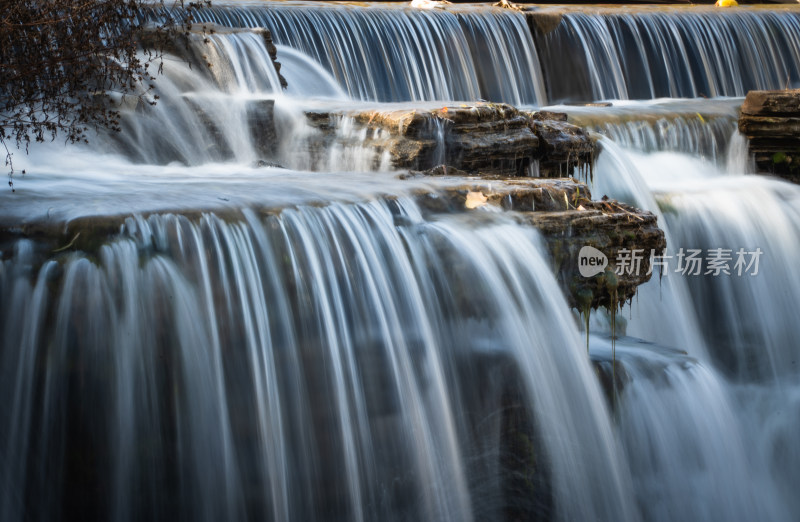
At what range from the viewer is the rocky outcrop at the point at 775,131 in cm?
992

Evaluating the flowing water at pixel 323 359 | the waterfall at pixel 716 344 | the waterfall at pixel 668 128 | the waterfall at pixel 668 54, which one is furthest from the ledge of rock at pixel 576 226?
the waterfall at pixel 668 54

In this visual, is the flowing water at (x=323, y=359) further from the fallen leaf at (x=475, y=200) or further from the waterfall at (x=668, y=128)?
the waterfall at (x=668, y=128)

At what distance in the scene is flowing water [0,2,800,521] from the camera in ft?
13.2

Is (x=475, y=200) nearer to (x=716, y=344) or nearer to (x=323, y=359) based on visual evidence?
(x=323, y=359)

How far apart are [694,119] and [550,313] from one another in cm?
594

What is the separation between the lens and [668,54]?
44.4ft

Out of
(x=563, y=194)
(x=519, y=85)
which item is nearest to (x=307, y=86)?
(x=519, y=85)

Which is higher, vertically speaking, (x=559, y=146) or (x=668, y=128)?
(x=668, y=128)
